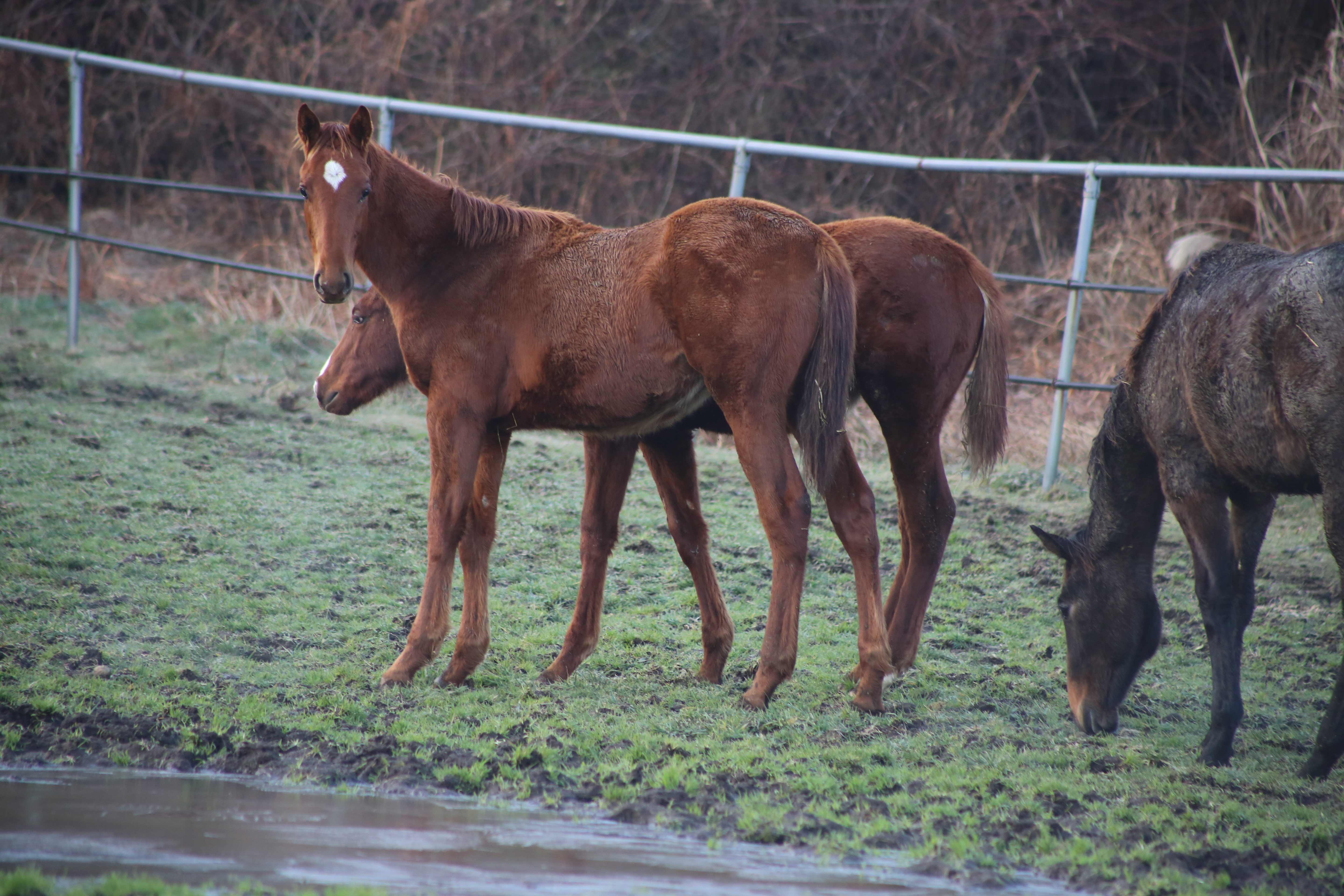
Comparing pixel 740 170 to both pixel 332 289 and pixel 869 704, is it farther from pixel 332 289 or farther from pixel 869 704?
pixel 869 704

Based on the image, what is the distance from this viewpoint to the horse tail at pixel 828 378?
13.9 feet

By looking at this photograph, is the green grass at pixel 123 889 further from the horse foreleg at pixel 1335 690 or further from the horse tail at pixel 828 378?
the horse foreleg at pixel 1335 690

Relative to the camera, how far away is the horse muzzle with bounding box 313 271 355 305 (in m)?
4.44

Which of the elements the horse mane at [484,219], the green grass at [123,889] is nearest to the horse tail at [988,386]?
the horse mane at [484,219]

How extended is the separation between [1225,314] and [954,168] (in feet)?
12.0

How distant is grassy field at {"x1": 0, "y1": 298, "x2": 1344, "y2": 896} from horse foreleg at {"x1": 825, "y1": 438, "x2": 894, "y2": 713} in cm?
14

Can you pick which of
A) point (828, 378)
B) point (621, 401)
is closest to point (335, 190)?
point (621, 401)

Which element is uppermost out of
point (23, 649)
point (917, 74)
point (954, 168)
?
point (917, 74)

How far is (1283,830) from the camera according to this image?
10.5 feet

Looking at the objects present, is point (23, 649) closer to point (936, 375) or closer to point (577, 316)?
point (577, 316)

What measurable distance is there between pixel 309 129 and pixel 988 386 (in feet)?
9.72

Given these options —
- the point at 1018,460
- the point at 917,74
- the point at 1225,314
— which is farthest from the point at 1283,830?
the point at 917,74

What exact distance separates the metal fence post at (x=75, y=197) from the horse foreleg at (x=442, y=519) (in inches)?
229

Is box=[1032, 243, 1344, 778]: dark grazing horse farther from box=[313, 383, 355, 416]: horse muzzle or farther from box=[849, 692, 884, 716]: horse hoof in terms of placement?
box=[313, 383, 355, 416]: horse muzzle
